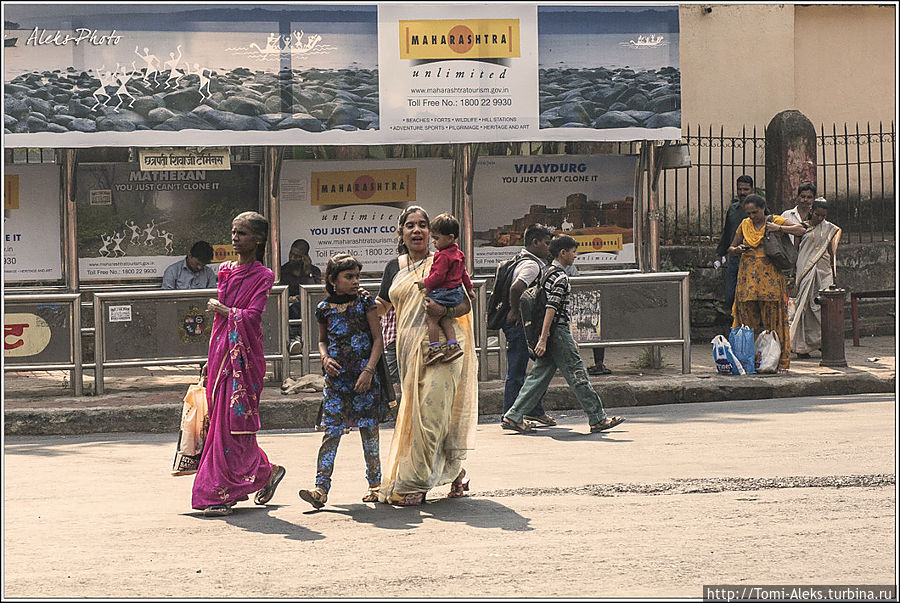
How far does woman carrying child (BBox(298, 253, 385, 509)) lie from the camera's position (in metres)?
7.31

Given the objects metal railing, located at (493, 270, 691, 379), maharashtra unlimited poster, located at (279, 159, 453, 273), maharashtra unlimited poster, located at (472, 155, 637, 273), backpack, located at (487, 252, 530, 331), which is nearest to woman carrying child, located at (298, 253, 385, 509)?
backpack, located at (487, 252, 530, 331)

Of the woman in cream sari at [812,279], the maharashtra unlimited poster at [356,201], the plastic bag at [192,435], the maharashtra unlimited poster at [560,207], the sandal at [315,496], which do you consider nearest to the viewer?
the sandal at [315,496]

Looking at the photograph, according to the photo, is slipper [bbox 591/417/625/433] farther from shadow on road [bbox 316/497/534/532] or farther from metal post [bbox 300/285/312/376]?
metal post [bbox 300/285/312/376]

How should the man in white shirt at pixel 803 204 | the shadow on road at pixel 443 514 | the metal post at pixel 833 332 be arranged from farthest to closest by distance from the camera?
1. the man in white shirt at pixel 803 204
2. the metal post at pixel 833 332
3. the shadow on road at pixel 443 514

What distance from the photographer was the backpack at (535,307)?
395 inches

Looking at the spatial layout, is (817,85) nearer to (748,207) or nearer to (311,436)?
(748,207)

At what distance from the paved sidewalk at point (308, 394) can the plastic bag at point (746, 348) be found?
0.26m

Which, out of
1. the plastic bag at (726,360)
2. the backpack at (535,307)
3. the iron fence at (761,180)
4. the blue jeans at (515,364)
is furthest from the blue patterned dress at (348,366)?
the iron fence at (761,180)

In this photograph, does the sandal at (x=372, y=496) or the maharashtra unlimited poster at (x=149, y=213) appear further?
the maharashtra unlimited poster at (x=149, y=213)

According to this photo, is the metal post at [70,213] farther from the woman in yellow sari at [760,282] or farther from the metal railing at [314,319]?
the woman in yellow sari at [760,282]

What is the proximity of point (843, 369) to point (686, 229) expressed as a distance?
444cm

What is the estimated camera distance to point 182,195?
13758mm

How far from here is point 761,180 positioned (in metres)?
17.1

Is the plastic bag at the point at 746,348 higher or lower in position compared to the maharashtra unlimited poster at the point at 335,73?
lower
